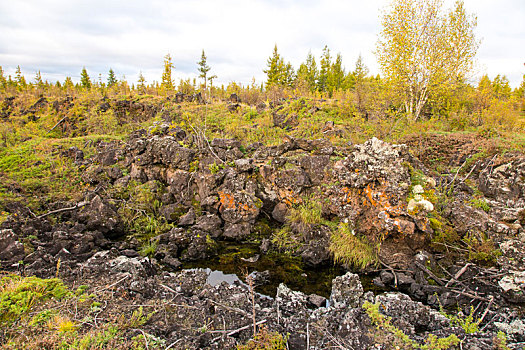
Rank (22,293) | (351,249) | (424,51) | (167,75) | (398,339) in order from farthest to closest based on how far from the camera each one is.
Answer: (167,75) < (424,51) < (351,249) < (22,293) < (398,339)

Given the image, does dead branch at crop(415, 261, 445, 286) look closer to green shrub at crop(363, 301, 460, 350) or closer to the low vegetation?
green shrub at crop(363, 301, 460, 350)

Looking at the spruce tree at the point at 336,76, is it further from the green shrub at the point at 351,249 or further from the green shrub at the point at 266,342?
the green shrub at the point at 266,342

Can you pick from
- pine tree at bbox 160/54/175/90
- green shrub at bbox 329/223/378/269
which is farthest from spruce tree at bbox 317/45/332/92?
green shrub at bbox 329/223/378/269

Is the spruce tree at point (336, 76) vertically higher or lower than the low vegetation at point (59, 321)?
higher

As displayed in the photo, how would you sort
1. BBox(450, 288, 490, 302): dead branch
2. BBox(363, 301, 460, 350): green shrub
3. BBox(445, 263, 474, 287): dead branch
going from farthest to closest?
BBox(445, 263, 474, 287): dead branch < BBox(450, 288, 490, 302): dead branch < BBox(363, 301, 460, 350): green shrub

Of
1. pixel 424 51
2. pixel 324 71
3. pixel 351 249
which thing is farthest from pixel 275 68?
pixel 351 249

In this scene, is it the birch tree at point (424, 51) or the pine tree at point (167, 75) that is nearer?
the birch tree at point (424, 51)

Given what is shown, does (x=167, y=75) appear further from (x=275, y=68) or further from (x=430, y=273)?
(x=430, y=273)

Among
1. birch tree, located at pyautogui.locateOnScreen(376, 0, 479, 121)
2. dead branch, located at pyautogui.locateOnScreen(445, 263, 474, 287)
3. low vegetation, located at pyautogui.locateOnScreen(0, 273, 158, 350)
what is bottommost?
A: dead branch, located at pyautogui.locateOnScreen(445, 263, 474, 287)

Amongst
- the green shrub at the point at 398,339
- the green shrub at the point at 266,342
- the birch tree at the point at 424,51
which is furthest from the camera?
the birch tree at the point at 424,51

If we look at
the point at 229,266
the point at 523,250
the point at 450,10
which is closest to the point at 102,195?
the point at 229,266

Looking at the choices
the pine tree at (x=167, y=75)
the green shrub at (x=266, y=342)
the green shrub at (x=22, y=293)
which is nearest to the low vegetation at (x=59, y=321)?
the green shrub at (x=22, y=293)

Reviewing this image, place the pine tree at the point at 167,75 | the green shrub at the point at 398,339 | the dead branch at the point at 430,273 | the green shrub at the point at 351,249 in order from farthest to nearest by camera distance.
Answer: the pine tree at the point at 167,75
the green shrub at the point at 351,249
the dead branch at the point at 430,273
the green shrub at the point at 398,339

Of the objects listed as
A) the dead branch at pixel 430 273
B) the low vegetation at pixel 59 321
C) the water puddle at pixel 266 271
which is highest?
the low vegetation at pixel 59 321
